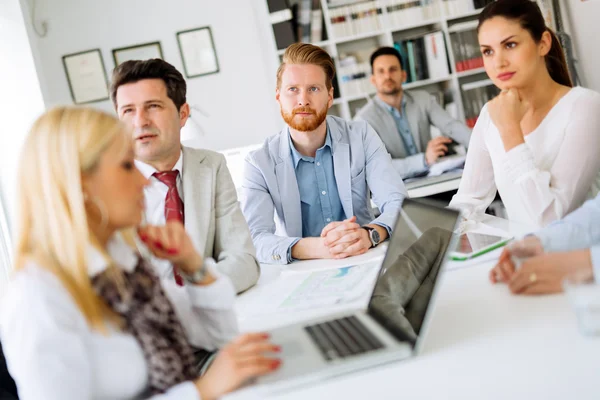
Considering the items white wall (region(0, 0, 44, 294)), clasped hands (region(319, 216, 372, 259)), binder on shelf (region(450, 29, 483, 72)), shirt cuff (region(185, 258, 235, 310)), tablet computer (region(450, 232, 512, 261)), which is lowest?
tablet computer (region(450, 232, 512, 261))

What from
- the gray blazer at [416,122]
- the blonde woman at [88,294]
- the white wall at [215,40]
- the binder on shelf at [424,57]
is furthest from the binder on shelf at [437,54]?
the blonde woman at [88,294]

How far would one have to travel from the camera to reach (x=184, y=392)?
846mm

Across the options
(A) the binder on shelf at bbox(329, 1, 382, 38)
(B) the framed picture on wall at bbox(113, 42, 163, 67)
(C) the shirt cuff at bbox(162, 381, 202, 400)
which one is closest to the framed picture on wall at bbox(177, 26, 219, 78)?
(B) the framed picture on wall at bbox(113, 42, 163, 67)

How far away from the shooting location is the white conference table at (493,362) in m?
0.79

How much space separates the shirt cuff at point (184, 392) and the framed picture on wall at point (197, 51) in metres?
4.03

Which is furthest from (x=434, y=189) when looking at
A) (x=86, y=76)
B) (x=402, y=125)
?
(x=86, y=76)

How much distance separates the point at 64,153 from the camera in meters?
0.82

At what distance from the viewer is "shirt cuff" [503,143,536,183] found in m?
1.68

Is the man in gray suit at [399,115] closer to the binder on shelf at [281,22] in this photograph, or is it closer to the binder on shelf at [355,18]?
the binder on shelf at [355,18]

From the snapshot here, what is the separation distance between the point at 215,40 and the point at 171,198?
10.4ft

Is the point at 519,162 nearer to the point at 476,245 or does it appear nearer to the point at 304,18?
the point at 476,245

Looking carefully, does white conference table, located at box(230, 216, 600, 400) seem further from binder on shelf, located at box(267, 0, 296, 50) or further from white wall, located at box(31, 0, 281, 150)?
white wall, located at box(31, 0, 281, 150)

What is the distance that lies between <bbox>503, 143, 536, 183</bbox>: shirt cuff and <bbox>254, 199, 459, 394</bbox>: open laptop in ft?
2.20

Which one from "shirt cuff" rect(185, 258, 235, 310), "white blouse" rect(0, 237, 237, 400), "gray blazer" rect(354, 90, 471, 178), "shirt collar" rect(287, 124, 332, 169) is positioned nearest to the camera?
"white blouse" rect(0, 237, 237, 400)
